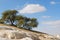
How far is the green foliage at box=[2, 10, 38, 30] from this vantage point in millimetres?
55953

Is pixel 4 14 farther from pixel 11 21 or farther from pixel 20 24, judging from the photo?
pixel 20 24

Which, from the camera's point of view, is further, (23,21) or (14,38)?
(23,21)

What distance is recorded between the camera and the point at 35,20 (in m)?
58.2

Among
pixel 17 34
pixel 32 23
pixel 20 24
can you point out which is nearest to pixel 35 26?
pixel 32 23

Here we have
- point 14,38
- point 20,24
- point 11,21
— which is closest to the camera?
point 14,38

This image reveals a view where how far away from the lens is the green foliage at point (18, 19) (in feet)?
184

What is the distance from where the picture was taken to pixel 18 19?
56.7 meters

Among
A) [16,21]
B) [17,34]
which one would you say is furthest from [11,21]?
[17,34]

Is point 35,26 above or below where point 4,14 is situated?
below

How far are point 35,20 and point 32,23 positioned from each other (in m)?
1.74

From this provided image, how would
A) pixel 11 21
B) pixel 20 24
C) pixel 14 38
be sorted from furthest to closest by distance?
1. pixel 11 21
2. pixel 20 24
3. pixel 14 38

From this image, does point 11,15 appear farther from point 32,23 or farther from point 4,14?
point 32,23

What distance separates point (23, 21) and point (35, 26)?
14.9 feet

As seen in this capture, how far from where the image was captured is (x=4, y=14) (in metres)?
58.8
